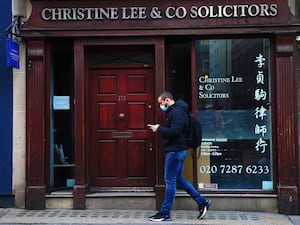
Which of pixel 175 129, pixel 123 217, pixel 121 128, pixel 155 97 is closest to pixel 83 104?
pixel 121 128

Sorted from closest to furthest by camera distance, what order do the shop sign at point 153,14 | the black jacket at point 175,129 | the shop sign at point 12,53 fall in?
1. the black jacket at point 175,129
2. the shop sign at point 12,53
3. the shop sign at point 153,14

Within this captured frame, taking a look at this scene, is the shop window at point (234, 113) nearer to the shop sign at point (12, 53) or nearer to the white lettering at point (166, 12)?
the white lettering at point (166, 12)

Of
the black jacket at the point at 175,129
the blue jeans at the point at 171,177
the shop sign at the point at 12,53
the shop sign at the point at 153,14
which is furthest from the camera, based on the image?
the shop sign at the point at 153,14

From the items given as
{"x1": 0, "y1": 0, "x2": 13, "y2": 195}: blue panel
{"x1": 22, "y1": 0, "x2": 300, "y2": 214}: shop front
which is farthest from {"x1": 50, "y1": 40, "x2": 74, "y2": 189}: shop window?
{"x1": 0, "y1": 0, "x2": 13, "y2": 195}: blue panel

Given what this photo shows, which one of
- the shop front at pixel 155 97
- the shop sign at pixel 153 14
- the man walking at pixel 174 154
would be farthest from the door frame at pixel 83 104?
the man walking at pixel 174 154

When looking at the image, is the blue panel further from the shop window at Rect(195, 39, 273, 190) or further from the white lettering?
the shop window at Rect(195, 39, 273, 190)

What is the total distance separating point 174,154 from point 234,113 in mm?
1565

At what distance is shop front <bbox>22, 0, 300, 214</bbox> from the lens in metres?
7.91

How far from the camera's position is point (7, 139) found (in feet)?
26.6

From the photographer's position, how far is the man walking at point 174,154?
713 cm

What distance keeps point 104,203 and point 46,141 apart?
4.80ft

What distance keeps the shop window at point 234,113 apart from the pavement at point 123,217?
62cm

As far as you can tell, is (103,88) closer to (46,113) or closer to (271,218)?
(46,113)

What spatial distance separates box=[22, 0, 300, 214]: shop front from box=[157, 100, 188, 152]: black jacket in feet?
2.53
